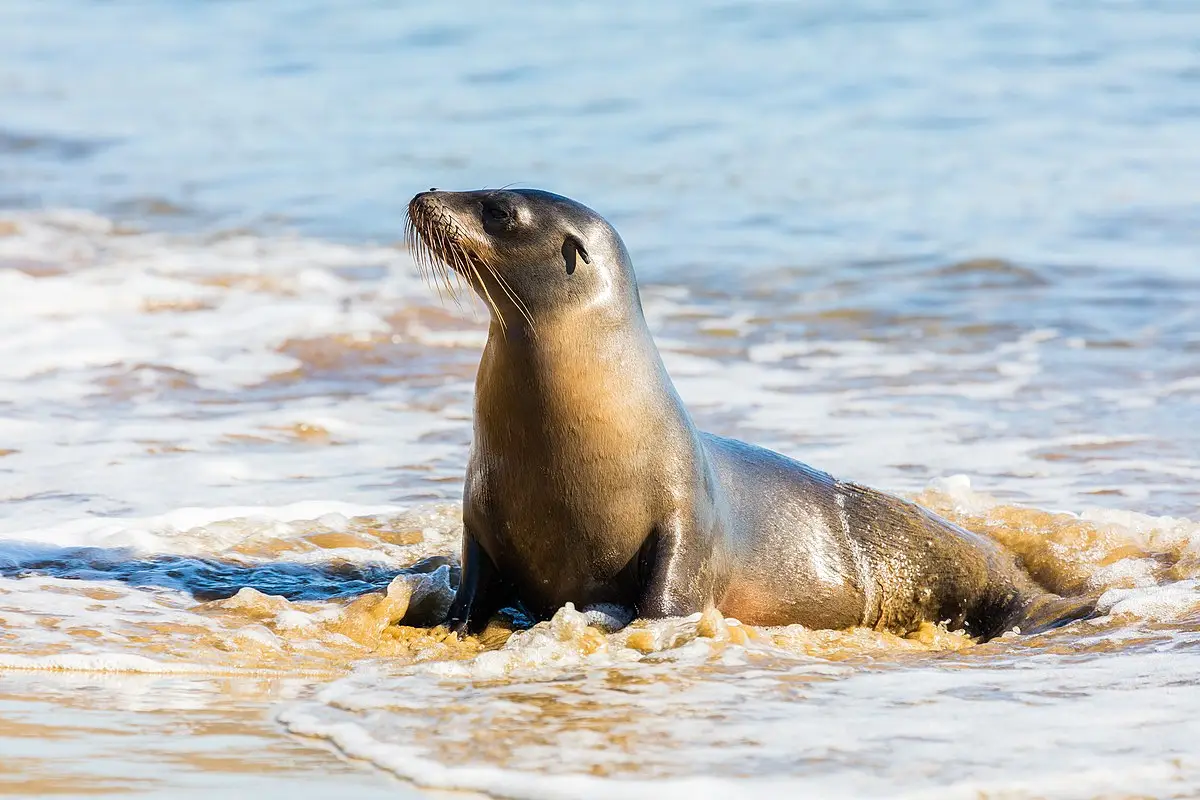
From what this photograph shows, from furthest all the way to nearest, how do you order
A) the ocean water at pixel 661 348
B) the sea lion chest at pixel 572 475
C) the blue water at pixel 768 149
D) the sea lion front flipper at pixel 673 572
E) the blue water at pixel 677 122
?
the blue water at pixel 677 122
the blue water at pixel 768 149
the sea lion chest at pixel 572 475
the sea lion front flipper at pixel 673 572
the ocean water at pixel 661 348

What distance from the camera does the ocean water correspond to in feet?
13.6

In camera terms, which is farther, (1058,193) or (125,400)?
(1058,193)

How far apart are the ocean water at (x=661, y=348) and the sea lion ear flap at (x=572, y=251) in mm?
1228

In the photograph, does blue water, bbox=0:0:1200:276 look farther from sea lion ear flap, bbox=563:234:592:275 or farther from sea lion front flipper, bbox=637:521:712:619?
sea lion front flipper, bbox=637:521:712:619

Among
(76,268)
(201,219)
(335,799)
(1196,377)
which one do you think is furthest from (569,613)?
(201,219)

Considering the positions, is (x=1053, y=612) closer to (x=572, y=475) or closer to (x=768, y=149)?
(x=572, y=475)

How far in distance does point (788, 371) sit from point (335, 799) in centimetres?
767

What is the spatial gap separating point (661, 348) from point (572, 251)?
6.14 metres

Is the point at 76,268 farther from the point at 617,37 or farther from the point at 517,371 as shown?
the point at 617,37

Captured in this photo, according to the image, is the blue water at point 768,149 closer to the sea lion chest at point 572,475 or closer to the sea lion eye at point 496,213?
the sea lion chest at point 572,475

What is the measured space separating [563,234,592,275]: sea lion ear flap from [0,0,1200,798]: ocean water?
4.03 ft

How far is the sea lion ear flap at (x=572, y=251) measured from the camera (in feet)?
18.3

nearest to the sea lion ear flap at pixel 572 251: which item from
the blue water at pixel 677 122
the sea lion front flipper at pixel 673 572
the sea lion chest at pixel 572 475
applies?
the sea lion chest at pixel 572 475

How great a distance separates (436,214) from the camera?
5500 mm
